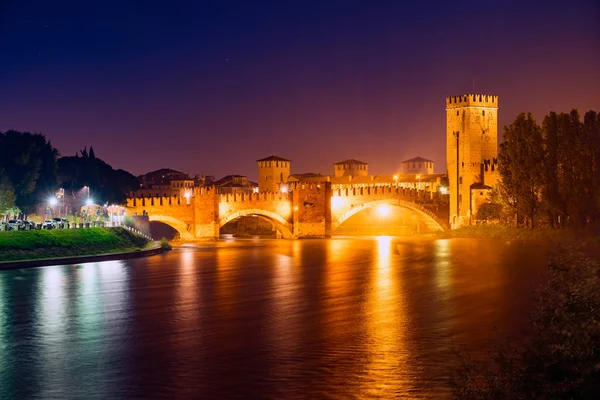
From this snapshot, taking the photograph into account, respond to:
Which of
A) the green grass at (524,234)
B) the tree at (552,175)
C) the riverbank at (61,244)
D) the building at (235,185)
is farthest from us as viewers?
the building at (235,185)

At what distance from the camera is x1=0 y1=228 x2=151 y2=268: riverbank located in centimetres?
2862

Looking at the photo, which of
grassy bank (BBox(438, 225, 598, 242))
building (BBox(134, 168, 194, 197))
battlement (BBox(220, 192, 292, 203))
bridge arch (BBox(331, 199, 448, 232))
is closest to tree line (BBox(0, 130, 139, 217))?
battlement (BBox(220, 192, 292, 203))

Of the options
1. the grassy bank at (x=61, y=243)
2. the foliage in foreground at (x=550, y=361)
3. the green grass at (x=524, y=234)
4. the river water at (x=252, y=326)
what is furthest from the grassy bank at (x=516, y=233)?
the foliage in foreground at (x=550, y=361)

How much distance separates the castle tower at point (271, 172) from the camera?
78312 mm

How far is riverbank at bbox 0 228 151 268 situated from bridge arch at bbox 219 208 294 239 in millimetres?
12334

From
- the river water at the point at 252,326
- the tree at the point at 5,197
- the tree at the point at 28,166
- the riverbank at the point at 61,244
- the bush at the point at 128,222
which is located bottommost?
the river water at the point at 252,326

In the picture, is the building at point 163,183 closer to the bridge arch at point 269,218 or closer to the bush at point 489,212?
the bridge arch at point 269,218

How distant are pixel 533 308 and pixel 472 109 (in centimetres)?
→ 3835

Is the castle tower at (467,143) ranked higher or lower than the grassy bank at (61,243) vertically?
higher

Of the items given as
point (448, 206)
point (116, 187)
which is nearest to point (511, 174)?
point (448, 206)

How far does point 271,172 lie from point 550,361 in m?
67.7

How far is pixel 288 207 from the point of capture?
165 ft

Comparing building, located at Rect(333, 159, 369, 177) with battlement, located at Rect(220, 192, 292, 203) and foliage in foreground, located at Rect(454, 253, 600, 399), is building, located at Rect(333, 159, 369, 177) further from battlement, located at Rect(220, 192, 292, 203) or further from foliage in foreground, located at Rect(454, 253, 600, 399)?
foliage in foreground, located at Rect(454, 253, 600, 399)

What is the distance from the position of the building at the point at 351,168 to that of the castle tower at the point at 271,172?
6.44m
